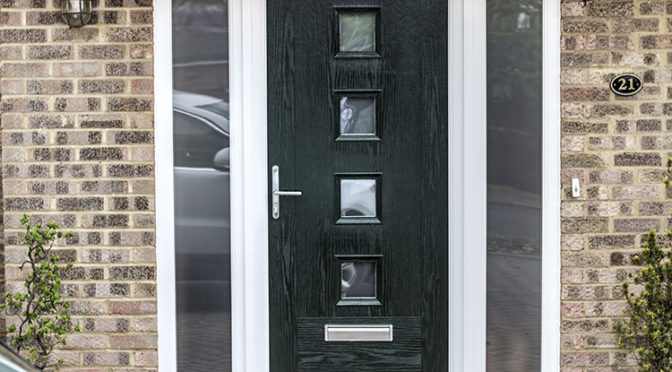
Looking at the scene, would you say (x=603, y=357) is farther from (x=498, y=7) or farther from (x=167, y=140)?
(x=167, y=140)

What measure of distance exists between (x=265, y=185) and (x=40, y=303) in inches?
44.8

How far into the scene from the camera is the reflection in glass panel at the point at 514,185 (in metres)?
3.53

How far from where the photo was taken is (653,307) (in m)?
3.34

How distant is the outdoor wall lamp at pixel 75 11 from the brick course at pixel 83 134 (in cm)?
5

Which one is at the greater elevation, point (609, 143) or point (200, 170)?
point (609, 143)

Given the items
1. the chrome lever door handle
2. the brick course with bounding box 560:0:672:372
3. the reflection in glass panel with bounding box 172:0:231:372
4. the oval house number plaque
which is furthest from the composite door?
the oval house number plaque

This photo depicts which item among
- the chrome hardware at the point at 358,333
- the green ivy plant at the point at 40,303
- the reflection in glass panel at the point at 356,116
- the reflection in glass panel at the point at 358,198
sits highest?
the reflection in glass panel at the point at 356,116

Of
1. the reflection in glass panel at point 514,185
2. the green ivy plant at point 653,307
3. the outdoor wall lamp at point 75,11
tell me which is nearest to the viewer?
the green ivy plant at point 653,307

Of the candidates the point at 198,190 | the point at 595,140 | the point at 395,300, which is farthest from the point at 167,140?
the point at 595,140

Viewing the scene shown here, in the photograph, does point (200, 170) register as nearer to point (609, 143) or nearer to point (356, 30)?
point (356, 30)

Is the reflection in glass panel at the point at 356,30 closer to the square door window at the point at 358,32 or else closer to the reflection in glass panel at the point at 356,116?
the square door window at the point at 358,32

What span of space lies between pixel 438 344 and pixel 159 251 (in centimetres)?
139

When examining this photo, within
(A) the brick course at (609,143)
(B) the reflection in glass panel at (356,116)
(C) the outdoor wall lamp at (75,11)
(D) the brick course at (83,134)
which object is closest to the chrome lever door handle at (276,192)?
(B) the reflection in glass panel at (356,116)

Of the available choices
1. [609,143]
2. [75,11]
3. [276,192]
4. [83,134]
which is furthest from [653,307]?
[75,11]
